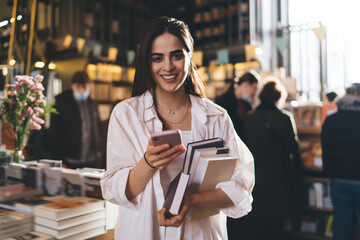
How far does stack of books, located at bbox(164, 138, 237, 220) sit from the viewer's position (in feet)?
2.89

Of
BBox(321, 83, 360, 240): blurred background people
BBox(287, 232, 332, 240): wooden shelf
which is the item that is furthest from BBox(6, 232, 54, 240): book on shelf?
BBox(287, 232, 332, 240): wooden shelf

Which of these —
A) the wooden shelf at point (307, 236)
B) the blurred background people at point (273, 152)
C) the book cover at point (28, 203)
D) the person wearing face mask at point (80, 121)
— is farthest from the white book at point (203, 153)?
the wooden shelf at point (307, 236)

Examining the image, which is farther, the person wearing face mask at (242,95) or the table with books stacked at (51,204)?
the person wearing face mask at (242,95)

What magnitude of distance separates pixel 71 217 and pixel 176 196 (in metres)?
0.59

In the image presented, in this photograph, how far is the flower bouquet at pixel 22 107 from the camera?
1574 millimetres

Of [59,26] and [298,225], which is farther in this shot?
[59,26]

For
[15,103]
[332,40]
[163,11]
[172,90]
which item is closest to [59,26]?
[163,11]

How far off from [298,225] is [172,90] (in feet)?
8.95

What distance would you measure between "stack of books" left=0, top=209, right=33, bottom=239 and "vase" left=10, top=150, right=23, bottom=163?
1.01 feet

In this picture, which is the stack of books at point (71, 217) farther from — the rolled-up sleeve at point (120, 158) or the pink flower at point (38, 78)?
the pink flower at point (38, 78)

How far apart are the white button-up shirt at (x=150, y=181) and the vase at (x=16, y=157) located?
745 millimetres

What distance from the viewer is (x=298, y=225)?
3193 mm

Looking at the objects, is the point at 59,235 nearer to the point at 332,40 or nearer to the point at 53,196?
the point at 53,196

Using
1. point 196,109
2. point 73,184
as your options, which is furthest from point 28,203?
point 196,109
